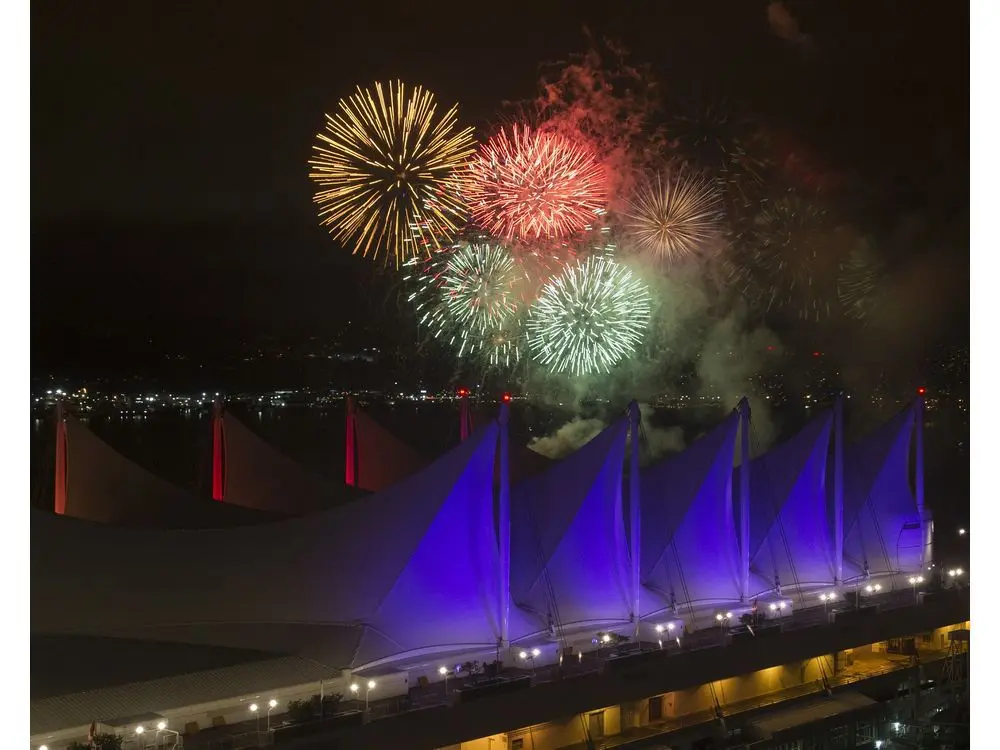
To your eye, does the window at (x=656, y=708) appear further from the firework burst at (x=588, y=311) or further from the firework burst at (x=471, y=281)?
the firework burst at (x=471, y=281)

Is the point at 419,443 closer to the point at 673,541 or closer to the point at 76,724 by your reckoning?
the point at 673,541

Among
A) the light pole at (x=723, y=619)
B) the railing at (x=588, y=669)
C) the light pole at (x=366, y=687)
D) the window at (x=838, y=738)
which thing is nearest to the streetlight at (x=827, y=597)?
the railing at (x=588, y=669)

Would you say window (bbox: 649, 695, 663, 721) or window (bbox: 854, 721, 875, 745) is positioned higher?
window (bbox: 649, 695, 663, 721)

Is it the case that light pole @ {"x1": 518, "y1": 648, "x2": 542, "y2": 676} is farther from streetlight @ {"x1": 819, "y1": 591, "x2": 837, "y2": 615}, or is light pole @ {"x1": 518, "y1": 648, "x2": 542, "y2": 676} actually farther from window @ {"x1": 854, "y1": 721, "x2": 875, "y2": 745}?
streetlight @ {"x1": 819, "y1": 591, "x2": 837, "y2": 615}

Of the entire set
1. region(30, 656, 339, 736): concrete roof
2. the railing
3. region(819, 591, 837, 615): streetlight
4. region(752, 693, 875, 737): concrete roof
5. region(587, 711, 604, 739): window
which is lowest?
region(752, 693, 875, 737): concrete roof

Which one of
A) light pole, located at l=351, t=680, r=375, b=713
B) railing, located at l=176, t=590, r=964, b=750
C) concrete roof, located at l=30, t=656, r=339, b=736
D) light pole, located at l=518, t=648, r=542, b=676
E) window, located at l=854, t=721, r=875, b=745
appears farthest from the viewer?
window, located at l=854, t=721, r=875, b=745

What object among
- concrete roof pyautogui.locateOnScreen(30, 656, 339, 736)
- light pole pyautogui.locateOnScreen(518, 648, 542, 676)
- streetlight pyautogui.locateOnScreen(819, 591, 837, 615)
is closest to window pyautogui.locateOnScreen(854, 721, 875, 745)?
streetlight pyautogui.locateOnScreen(819, 591, 837, 615)

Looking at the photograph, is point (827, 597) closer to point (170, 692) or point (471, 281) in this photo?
point (471, 281)

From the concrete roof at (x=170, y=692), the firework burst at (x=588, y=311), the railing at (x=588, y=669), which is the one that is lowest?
the railing at (x=588, y=669)

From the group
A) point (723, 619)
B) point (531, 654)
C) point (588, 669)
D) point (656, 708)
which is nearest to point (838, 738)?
point (723, 619)
